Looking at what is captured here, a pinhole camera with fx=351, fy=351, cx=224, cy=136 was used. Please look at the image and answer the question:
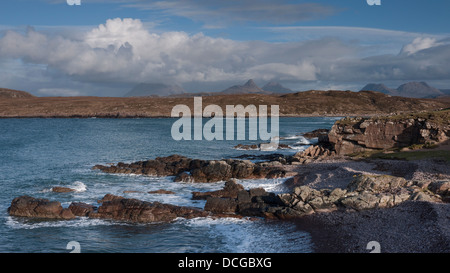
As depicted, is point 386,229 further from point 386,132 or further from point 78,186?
point 386,132

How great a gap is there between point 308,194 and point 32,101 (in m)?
195

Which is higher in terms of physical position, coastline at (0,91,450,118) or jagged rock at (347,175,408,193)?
coastline at (0,91,450,118)

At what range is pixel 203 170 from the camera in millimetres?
32188

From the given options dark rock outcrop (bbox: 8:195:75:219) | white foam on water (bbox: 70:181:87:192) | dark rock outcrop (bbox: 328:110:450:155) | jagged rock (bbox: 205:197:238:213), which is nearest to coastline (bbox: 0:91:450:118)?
dark rock outcrop (bbox: 328:110:450:155)

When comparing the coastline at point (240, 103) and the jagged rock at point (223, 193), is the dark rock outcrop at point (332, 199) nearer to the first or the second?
the jagged rock at point (223, 193)

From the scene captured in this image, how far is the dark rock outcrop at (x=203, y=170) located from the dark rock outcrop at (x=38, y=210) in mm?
11632

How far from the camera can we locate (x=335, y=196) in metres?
20.7

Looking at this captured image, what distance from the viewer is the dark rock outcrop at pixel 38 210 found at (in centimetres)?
2102

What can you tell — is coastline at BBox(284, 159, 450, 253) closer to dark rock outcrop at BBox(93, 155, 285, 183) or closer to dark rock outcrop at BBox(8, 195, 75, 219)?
dark rock outcrop at BBox(93, 155, 285, 183)

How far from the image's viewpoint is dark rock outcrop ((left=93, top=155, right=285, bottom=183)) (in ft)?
104

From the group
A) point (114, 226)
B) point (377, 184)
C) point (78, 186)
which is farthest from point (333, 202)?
point (78, 186)

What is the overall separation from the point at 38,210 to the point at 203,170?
14.4 metres

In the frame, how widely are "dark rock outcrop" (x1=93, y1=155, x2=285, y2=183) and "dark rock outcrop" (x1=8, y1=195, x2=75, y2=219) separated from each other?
38.2 feet
